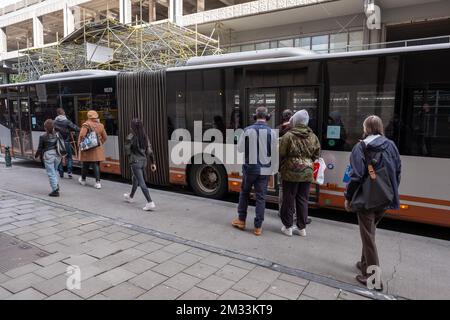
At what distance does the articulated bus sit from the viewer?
5062 mm

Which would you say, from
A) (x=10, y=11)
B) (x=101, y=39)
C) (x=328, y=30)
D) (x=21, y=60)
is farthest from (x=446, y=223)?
(x=10, y=11)

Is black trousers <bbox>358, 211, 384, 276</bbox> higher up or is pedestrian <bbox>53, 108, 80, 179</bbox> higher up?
pedestrian <bbox>53, 108, 80, 179</bbox>

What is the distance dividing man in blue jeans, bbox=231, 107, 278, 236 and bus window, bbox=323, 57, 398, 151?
1360mm

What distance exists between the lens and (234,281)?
3.64m

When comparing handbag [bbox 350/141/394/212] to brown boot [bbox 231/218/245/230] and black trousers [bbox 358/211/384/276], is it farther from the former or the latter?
brown boot [bbox 231/218/245/230]

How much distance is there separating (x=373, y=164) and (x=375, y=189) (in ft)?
0.83

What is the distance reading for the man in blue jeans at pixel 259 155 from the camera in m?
4.94

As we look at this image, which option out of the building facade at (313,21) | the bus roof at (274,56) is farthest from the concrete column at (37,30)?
the bus roof at (274,56)

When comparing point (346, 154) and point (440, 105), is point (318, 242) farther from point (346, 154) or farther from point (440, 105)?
point (440, 105)

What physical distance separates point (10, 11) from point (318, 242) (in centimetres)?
4252

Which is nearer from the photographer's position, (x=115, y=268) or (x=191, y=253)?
(x=115, y=268)

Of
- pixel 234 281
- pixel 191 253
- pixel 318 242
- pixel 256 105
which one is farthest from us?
pixel 256 105

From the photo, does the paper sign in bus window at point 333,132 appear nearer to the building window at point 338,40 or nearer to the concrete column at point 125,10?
the building window at point 338,40

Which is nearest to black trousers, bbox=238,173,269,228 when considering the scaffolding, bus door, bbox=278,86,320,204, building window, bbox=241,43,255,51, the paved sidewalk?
the paved sidewalk
